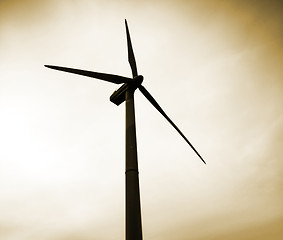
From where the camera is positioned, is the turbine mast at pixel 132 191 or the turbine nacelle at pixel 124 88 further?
the turbine nacelle at pixel 124 88

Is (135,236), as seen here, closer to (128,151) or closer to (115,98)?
(128,151)

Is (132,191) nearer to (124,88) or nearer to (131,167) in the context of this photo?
(131,167)

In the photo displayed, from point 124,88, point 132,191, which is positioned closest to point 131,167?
point 132,191

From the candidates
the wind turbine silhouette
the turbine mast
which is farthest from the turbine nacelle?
the turbine mast

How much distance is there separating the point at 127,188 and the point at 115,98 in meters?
6.52

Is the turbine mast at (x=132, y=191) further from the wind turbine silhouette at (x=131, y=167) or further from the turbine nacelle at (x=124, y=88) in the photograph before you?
the turbine nacelle at (x=124, y=88)

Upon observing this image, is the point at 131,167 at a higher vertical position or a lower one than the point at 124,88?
lower

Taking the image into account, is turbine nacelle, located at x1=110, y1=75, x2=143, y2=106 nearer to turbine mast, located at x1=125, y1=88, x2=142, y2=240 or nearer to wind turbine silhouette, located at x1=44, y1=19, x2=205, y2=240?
wind turbine silhouette, located at x1=44, y1=19, x2=205, y2=240

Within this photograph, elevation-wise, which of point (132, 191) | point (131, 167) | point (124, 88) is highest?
point (124, 88)

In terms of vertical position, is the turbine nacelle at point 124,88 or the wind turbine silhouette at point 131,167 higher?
the turbine nacelle at point 124,88

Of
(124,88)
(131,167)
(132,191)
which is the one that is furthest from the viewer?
(124,88)

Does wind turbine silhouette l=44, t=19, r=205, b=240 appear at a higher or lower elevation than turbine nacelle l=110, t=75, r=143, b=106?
lower

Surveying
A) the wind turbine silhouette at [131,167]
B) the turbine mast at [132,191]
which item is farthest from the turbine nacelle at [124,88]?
the turbine mast at [132,191]

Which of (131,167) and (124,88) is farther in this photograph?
(124,88)
